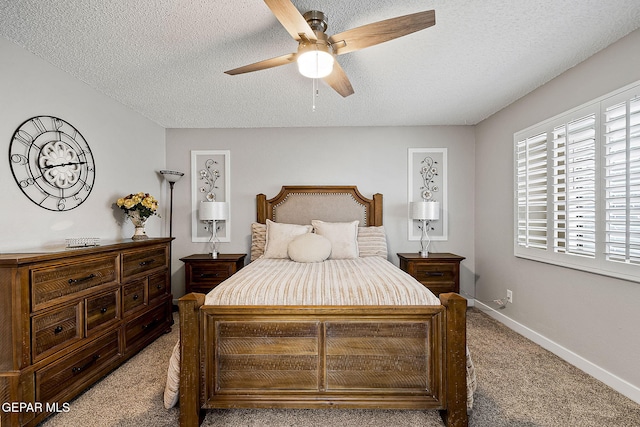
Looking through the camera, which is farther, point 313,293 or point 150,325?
point 150,325

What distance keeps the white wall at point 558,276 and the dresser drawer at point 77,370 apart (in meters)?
3.77

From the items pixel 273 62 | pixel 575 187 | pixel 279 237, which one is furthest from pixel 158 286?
pixel 575 187

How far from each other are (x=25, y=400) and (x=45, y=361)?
20 centimetres

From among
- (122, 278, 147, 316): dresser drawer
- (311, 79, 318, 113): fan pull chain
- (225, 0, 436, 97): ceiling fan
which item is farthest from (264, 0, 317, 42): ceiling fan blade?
(122, 278, 147, 316): dresser drawer

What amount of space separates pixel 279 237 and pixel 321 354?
185 centimetres

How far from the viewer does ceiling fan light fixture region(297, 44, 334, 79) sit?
162cm

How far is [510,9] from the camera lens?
5.59 feet

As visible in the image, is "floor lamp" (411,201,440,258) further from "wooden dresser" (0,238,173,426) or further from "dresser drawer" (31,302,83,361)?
"dresser drawer" (31,302,83,361)

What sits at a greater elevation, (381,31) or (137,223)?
(381,31)

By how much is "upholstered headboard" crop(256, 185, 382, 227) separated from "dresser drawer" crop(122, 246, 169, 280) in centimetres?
128

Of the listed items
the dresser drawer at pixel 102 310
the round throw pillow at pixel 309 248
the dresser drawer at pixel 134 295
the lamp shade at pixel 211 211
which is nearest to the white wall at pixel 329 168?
the lamp shade at pixel 211 211

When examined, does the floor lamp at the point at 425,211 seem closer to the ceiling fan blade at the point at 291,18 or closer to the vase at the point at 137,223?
the ceiling fan blade at the point at 291,18

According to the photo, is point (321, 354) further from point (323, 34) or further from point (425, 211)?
point (425, 211)

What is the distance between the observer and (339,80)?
205 centimetres
